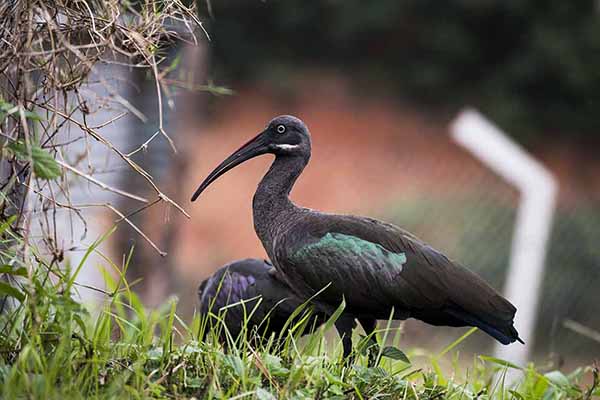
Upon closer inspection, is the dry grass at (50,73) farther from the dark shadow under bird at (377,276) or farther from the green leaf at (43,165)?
the dark shadow under bird at (377,276)

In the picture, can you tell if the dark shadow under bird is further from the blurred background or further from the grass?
the blurred background

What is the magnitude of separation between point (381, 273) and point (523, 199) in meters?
3.32

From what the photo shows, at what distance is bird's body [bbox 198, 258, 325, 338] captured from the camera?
13.4 feet

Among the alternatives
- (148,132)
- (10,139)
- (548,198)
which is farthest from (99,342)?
(148,132)

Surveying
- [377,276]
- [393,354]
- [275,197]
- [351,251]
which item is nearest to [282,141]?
[275,197]

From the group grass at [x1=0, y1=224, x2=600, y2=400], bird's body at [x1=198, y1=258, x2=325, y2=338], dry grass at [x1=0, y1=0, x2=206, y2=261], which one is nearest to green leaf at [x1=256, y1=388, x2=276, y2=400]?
grass at [x1=0, y1=224, x2=600, y2=400]

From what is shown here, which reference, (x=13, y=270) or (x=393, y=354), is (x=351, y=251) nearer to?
(x=393, y=354)

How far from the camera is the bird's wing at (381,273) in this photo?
3604 mm

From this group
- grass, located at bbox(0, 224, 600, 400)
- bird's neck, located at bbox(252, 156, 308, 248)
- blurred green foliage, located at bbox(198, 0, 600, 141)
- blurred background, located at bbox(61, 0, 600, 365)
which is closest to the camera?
grass, located at bbox(0, 224, 600, 400)

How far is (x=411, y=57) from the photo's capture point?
1967cm

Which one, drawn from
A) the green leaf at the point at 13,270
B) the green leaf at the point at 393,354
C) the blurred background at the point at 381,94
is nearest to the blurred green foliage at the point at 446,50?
the blurred background at the point at 381,94

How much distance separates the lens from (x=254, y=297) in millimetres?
4023

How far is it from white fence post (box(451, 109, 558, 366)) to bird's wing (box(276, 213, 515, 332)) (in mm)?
2955

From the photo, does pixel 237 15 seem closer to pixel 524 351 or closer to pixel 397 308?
pixel 524 351
